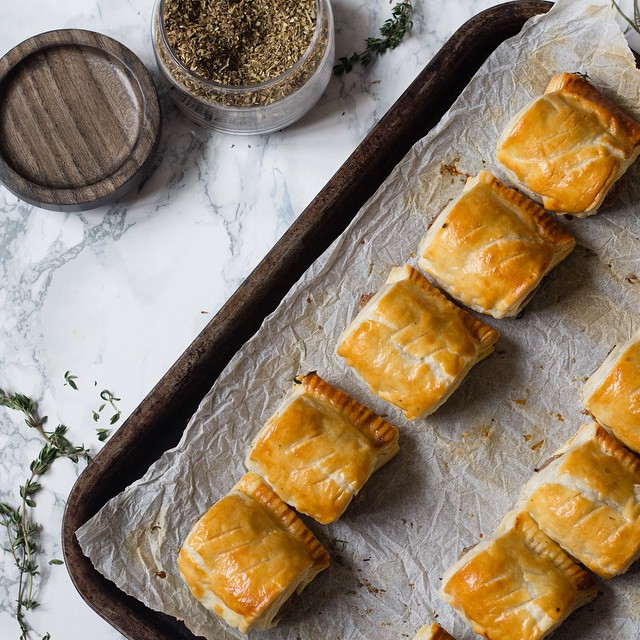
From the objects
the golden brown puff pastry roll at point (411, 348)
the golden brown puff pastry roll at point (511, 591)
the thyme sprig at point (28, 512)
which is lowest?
the thyme sprig at point (28, 512)

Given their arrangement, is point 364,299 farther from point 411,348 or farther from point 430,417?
point 430,417

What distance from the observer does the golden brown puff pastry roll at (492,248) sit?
3.27 m

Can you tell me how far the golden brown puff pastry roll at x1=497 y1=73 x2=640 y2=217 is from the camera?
10.7 feet

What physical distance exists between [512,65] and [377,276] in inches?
39.4

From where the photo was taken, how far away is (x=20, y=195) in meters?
3.60

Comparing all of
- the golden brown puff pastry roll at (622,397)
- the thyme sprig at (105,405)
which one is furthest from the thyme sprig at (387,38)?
the thyme sprig at (105,405)

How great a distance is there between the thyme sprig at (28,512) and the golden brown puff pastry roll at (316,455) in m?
0.92

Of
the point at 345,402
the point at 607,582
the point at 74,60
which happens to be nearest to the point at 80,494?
the point at 345,402

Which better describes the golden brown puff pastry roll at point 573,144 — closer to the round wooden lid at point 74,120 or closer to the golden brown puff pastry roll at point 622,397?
the golden brown puff pastry roll at point 622,397

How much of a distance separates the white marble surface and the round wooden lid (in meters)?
0.17

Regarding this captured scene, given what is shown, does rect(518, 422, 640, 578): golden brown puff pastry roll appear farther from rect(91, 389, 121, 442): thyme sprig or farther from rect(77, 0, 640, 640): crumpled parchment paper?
rect(91, 389, 121, 442): thyme sprig

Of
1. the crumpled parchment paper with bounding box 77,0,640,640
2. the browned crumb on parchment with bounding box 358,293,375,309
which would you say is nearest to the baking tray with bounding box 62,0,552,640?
the crumpled parchment paper with bounding box 77,0,640,640

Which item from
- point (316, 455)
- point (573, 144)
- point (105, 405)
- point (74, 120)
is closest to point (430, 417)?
point (316, 455)

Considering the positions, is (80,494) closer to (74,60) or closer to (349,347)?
(349,347)
